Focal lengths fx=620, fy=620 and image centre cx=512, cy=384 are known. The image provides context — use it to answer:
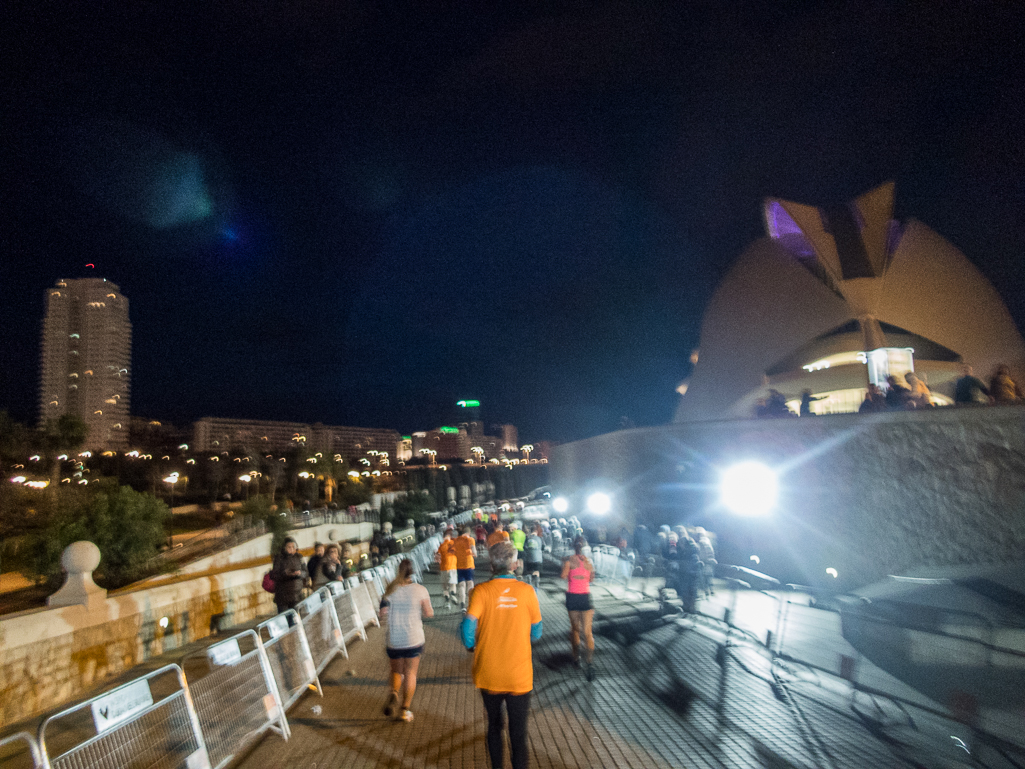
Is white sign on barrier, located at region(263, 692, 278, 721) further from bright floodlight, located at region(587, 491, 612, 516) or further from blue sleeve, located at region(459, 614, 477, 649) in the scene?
bright floodlight, located at region(587, 491, 612, 516)


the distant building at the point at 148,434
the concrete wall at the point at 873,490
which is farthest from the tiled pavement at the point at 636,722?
the distant building at the point at 148,434

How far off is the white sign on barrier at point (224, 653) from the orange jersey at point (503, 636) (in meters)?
1.99

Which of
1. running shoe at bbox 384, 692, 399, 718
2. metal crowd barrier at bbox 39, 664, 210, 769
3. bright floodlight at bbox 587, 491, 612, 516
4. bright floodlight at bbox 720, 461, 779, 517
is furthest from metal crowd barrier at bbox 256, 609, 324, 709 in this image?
bright floodlight at bbox 587, 491, 612, 516

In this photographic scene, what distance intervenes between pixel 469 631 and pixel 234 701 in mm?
2172

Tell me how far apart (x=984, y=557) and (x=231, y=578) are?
15.5 m

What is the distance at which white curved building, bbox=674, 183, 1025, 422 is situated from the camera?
22.7 metres

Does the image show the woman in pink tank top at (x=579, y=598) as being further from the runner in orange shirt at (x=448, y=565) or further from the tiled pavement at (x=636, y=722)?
the runner in orange shirt at (x=448, y=565)

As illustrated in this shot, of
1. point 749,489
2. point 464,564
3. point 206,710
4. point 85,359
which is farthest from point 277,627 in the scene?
point 85,359

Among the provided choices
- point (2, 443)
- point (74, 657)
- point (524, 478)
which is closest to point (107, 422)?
point (524, 478)

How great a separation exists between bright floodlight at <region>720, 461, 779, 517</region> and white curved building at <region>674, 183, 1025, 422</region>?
297 inches

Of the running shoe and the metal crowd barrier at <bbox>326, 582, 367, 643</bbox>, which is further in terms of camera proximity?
the metal crowd barrier at <bbox>326, 582, 367, 643</bbox>

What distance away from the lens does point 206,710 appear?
14.2 feet

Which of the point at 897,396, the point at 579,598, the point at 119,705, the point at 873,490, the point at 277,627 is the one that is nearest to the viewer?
the point at 119,705

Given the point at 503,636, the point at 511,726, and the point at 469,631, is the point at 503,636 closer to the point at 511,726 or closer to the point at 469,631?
the point at 469,631
